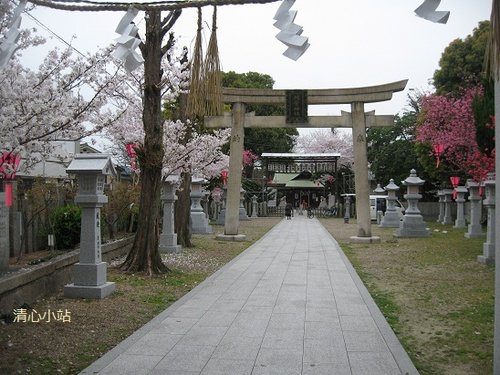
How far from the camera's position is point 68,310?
6836mm

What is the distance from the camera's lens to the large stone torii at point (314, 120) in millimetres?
17797

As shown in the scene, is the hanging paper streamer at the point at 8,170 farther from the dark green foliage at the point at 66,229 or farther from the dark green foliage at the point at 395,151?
the dark green foliage at the point at 395,151

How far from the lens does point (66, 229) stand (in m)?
11.4

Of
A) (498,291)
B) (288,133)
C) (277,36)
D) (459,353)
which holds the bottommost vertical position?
(459,353)

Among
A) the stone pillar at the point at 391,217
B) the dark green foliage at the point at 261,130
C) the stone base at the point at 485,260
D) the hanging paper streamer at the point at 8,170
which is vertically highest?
the dark green foliage at the point at 261,130

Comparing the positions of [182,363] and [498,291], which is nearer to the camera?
[498,291]

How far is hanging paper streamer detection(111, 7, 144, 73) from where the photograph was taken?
3676 millimetres

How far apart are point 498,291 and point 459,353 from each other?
144 centimetres

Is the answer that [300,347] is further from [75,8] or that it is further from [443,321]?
[75,8]

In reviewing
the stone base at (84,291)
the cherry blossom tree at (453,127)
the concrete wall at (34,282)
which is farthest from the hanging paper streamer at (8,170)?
the cherry blossom tree at (453,127)

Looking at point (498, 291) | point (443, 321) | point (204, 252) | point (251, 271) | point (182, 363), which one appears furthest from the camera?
point (204, 252)

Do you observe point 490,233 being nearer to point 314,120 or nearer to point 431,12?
point 314,120

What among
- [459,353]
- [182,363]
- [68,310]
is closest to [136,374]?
[182,363]

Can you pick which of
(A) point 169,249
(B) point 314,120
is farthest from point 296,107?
(A) point 169,249
